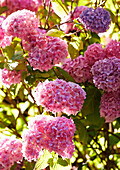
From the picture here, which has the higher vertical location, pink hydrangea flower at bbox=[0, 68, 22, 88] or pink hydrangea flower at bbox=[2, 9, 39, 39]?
pink hydrangea flower at bbox=[2, 9, 39, 39]

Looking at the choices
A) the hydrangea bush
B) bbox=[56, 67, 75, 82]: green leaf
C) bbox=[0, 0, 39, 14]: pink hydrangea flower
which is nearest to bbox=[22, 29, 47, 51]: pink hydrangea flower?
the hydrangea bush

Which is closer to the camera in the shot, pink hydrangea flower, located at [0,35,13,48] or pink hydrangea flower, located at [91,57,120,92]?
pink hydrangea flower, located at [91,57,120,92]

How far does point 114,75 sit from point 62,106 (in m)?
0.25

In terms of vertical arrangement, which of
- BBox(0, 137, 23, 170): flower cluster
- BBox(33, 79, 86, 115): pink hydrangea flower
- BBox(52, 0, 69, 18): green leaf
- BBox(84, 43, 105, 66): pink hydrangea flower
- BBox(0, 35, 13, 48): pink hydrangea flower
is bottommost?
BBox(0, 137, 23, 170): flower cluster

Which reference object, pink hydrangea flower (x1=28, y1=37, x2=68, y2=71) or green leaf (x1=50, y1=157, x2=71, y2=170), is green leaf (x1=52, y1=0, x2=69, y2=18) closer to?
pink hydrangea flower (x1=28, y1=37, x2=68, y2=71)

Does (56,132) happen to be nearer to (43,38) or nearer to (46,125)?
(46,125)

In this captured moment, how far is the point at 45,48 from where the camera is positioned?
1088 millimetres

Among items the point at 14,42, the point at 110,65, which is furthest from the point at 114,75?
the point at 14,42

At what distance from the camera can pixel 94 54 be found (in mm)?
1187

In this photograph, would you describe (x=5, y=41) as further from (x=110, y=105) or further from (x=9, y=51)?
(x=110, y=105)

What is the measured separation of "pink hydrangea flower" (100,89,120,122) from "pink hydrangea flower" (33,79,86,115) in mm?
183

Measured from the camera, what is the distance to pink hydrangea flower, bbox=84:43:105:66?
1181mm

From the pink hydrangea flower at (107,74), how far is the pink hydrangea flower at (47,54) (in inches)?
5.9

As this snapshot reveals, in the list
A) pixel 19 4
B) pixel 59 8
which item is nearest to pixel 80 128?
pixel 59 8
